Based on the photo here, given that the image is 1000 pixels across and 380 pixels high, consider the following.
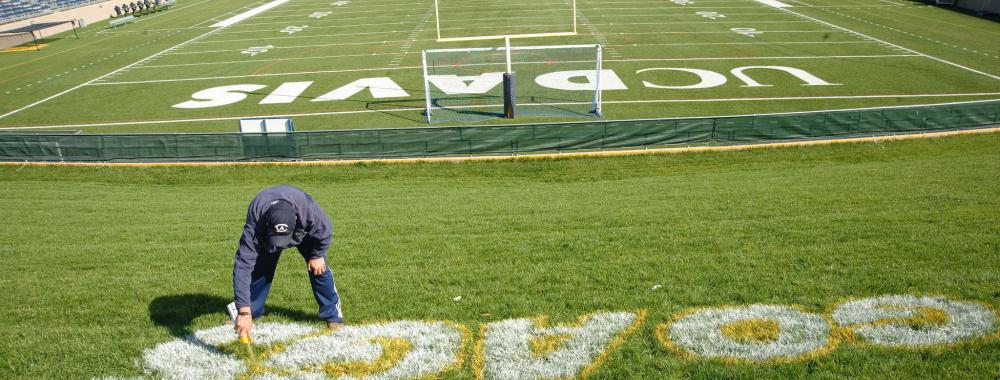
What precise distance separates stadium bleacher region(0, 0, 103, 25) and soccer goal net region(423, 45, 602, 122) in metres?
46.2

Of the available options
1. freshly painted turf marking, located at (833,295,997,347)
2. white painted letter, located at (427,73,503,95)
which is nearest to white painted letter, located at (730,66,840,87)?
white painted letter, located at (427,73,503,95)

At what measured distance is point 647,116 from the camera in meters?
23.3

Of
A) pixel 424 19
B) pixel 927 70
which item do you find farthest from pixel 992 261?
pixel 424 19

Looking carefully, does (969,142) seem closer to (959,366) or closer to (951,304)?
(951,304)

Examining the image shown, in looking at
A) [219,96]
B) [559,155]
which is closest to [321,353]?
[559,155]

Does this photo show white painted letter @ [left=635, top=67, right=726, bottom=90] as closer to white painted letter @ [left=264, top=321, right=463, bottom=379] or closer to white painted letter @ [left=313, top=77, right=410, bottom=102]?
white painted letter @ [left=313, top=77, right=410, bottom=102]

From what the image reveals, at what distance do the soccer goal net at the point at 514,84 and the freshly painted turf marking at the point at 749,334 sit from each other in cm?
1726

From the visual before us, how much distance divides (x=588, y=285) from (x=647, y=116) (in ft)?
55.4

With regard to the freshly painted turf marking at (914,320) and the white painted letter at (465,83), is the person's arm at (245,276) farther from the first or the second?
the white painted letter at (465,83)

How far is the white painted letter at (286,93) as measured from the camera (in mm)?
27000

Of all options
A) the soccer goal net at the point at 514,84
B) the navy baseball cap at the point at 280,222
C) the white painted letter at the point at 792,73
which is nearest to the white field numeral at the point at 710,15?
the white painted letter at the point at 792,73

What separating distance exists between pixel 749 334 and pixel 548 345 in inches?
77.3

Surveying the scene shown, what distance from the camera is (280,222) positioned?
18.7 ft

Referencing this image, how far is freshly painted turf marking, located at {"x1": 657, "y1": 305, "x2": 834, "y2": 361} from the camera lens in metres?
5.80
